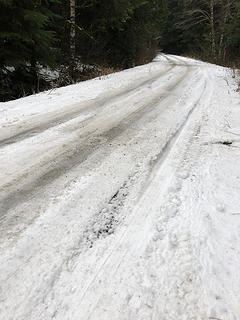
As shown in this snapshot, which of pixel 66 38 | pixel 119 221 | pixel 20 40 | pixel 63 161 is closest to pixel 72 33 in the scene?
pixel 66 38

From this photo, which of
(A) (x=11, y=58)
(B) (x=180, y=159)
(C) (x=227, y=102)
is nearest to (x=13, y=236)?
(B) (x=180, y=159)

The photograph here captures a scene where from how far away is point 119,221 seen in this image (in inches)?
→ 52.8

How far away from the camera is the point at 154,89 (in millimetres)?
4906

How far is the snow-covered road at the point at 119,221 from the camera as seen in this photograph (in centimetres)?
91

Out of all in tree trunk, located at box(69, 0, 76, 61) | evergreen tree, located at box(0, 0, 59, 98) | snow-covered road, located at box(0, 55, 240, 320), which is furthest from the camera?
tree trunk, located at box(69, 0, 76, 61)

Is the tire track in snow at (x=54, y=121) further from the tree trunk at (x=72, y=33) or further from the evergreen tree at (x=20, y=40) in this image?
the tree trunk at (x=72, y=33)

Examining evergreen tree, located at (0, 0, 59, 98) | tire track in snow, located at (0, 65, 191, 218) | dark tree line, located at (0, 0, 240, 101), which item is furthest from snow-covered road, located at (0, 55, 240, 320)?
dark tree line, located at (0, 0, 240, 101)

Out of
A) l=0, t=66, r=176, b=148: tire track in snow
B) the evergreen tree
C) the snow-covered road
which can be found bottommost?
the snow-covered road

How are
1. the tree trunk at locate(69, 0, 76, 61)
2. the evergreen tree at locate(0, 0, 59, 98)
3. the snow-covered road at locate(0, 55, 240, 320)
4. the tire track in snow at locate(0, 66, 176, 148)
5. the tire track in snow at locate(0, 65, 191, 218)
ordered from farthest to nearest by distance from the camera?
the tree trunk at locate(69, 0, 76, 61), the evergreen tree at locate(0, 0, 59, 98), the tire track in snow at locate(0, 66, 176, 148), the tire track in snow at locate(0, 65, 191, 218), the snow-covered road at locate(0, 55, 240, 320)

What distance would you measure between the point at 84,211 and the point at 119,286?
0.54 metres

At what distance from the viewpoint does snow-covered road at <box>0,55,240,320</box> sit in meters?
0.91

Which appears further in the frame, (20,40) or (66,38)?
(66,38)

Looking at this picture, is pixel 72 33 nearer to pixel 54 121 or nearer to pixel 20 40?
pixel 20 40

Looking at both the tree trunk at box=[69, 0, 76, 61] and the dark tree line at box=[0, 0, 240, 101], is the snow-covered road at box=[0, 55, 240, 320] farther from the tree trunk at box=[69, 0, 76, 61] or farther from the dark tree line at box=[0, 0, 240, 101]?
the tree trunk at box=[69, 0, 76, 61]
